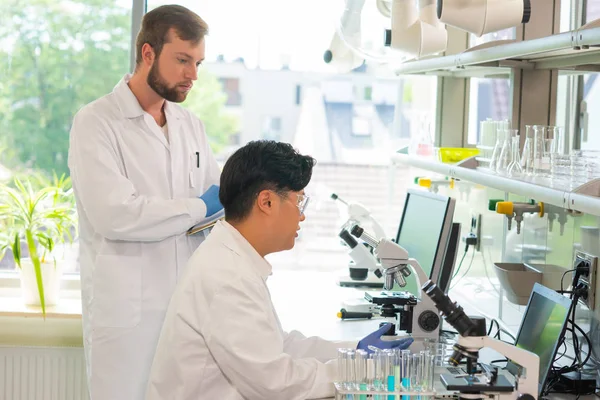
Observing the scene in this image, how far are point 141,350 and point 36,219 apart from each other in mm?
1502

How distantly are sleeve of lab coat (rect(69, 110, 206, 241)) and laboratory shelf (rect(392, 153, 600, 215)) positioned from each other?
83 centimetres

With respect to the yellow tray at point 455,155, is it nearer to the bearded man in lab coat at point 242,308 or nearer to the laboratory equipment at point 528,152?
the laboratory equipment at point 528,152

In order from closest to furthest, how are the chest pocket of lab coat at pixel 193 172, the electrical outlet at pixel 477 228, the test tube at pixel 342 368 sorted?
the test tube at pixel 342 368
the chest pocket of lab coat at pixel 193 172
the electrical outlet at pixel 477 228

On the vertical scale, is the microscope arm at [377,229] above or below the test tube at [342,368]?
above

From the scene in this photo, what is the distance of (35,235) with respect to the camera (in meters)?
3.67

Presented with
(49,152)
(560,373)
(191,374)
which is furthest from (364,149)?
(191,374)

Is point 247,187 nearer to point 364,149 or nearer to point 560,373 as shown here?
point 560,373

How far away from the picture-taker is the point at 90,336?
8.16ft

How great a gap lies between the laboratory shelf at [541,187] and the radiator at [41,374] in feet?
6.49

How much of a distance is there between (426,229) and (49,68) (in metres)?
2.32

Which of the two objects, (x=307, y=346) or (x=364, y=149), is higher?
(x=364, y=149)

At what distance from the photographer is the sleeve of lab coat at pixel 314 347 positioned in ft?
6.15

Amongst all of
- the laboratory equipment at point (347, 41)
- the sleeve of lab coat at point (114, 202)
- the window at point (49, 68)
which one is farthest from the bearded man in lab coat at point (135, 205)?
the window at point (49, 68)

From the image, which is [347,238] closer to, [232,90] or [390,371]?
[390,371]
